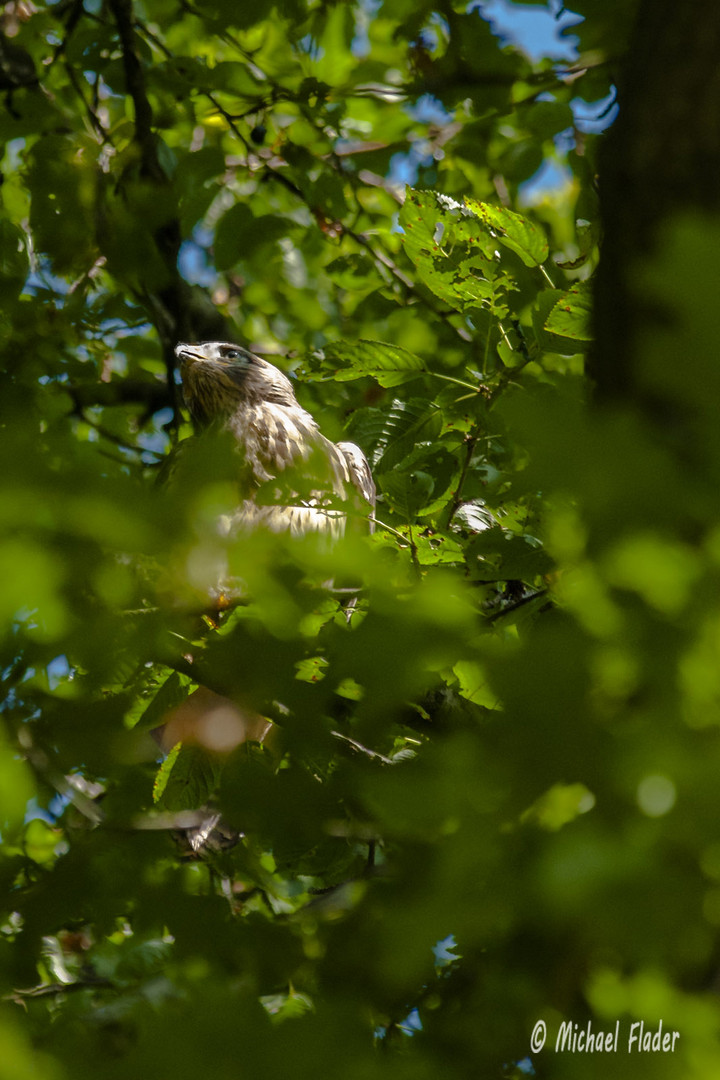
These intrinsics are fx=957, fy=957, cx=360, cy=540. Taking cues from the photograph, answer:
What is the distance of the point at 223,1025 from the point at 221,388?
400 cm

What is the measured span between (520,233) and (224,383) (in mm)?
2695

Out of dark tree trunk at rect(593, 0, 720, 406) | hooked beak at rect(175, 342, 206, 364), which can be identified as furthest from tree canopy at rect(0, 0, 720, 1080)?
hooked beak at rect(175, 342, 206, 364)

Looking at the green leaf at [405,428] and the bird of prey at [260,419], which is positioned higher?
the green leaf at [405,428]

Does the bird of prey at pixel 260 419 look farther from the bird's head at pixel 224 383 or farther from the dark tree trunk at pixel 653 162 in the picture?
the dark tree trunk at pixel 653 162

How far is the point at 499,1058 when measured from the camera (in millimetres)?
1083

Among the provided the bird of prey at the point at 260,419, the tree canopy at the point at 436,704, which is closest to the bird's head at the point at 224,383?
the bird of prey at the point at 260,419

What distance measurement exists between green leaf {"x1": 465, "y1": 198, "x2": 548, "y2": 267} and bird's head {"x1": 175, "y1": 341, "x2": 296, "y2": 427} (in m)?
2.43

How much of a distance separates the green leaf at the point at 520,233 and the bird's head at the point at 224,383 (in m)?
2.43

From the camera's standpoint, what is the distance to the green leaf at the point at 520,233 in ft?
6.82

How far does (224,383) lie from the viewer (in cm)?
460

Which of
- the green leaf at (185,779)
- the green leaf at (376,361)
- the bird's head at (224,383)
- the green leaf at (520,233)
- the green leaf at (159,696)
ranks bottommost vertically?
the bird's head at (224,383)

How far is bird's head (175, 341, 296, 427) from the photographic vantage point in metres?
4.52

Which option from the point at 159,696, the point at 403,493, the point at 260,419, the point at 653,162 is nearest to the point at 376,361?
the point at 403,493

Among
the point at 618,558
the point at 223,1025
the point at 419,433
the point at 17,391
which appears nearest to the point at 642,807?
the point at 618,558
